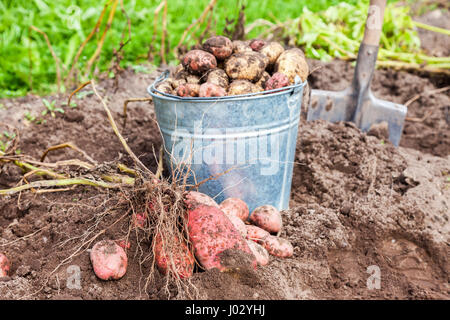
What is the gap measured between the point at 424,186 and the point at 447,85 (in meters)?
1.80

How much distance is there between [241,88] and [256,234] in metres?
0.67

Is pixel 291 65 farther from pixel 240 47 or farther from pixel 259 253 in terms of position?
pixel 259 253

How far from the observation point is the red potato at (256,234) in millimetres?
1922

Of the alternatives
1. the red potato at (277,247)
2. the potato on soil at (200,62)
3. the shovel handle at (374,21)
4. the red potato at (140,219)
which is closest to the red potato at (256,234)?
the red potato at (277,247)

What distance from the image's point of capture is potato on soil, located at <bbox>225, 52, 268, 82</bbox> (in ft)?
6.74

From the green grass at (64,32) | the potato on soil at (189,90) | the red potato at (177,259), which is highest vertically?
the potato on soil at (189,90)

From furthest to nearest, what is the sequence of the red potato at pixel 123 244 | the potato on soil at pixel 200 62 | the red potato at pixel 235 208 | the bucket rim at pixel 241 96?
the potato on soil at pixel 200 62
the red potato at pixel 235 208
the bucket rim at pixel 241 96
the red potato at pixel 123 244

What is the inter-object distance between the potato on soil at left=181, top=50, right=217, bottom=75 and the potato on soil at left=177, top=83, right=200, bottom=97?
0.12 metres

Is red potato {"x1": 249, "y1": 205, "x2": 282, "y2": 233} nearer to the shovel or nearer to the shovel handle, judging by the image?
the shovel

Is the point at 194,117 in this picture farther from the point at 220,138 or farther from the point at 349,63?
the point at 349,63

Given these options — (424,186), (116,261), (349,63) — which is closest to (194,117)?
(116,261)

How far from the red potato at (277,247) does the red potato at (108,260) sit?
614 millimetres

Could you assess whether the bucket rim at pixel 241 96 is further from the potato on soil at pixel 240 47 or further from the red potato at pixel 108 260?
the red potato at pixel 108 260

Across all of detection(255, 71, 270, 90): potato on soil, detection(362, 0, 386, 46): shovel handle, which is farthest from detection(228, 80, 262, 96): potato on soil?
detection(362, 0, 386, 46): shovel handle
